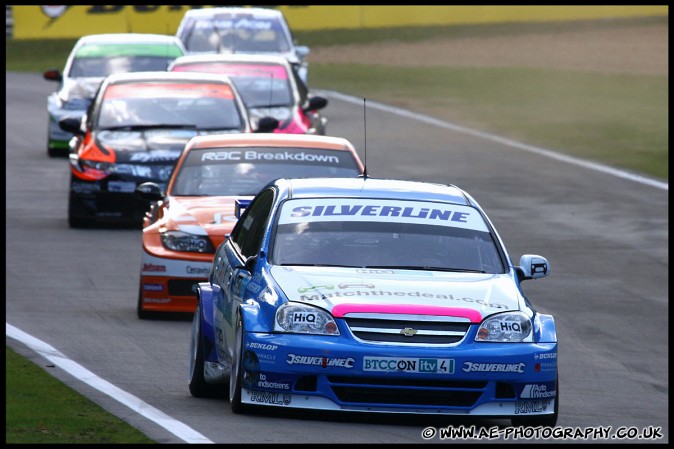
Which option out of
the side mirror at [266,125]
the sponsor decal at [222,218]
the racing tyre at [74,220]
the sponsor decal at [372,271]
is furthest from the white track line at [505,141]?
the sponsor decal at [372,271]

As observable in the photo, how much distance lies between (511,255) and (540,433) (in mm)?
8733

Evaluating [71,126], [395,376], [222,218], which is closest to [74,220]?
[71,126]

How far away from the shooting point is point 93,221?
2000cm

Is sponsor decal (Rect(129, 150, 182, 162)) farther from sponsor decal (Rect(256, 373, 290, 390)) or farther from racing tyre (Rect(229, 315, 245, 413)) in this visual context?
sponsor decal (Rect(256, 373, 290, 390))

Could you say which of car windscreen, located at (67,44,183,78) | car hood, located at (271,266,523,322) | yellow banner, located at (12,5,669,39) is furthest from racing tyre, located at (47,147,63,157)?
car hood, located at (271,266,523,322)

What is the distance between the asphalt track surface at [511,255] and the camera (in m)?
9.87

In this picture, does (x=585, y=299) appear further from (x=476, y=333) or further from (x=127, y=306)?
(x=476, y=333)

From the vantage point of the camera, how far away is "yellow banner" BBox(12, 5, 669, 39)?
150 feet

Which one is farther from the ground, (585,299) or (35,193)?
(585,299)

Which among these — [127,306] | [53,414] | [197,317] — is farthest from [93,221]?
[53,414]

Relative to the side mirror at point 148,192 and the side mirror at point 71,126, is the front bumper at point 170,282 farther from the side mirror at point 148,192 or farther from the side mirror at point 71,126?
the side mirror at point 71,126

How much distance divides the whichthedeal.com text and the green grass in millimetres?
1570

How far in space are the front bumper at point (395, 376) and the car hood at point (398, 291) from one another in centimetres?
21

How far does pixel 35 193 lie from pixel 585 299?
365 inches
